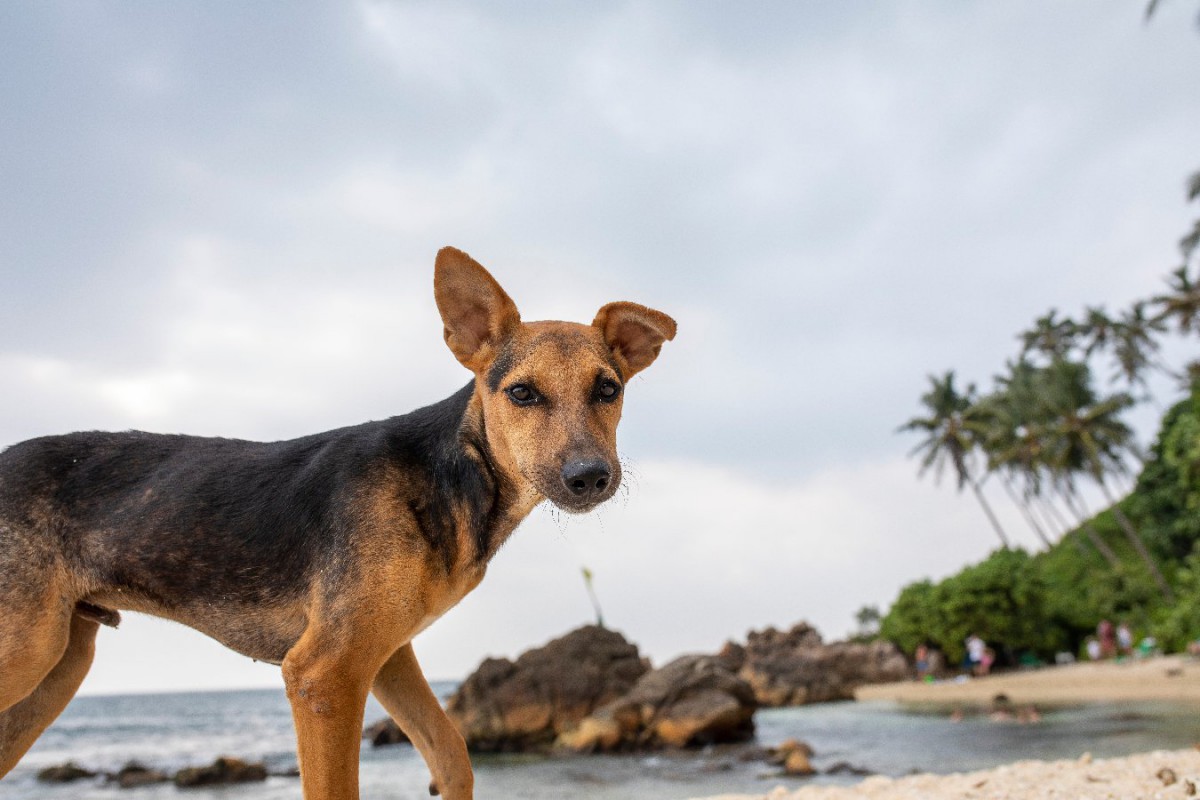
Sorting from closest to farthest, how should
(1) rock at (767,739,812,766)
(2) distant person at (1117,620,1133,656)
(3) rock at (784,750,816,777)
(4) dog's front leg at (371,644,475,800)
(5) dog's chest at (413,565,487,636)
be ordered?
(5) dog's chest at (413,565,487,636) < (4) dog's front leg at (371,644,475,800) < (3) rock at (784,750,816,777) < (1) rock at (767,739,812,766) < (2) distant person at (1117,620,1133,656)

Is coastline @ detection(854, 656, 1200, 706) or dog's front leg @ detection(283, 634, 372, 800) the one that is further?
coastline @ detection(854, 656, 1200, 706)

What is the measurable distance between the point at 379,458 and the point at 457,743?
5.00 ft

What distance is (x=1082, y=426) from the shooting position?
60656 mm

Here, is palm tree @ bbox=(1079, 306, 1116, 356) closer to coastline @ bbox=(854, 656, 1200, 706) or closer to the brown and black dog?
coastline @ bbox=(854, 656, 1200, 706)

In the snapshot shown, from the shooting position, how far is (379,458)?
4281 mm

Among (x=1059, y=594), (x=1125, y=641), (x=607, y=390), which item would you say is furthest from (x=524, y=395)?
(x=1059, y=594)

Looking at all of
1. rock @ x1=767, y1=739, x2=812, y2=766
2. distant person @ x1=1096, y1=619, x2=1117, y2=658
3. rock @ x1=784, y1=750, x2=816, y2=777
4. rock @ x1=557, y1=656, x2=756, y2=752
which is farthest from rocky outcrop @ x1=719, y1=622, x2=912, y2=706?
rock @ x1=784, y1=750, x2=816, y2=777

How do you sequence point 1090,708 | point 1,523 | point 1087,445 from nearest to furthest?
1. point 1,523
2. point 1090,708
3. point 1087,445

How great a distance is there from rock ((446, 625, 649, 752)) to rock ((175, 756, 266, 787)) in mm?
7813

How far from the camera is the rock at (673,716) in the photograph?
31.6 m

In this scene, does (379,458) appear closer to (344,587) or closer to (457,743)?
(344,587)

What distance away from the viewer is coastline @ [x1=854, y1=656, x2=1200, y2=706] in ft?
117

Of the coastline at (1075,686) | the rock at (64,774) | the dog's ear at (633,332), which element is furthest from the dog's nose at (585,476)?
the rock at (64,774)

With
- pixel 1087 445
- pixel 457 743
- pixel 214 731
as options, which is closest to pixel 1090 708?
pixel 1087 445
